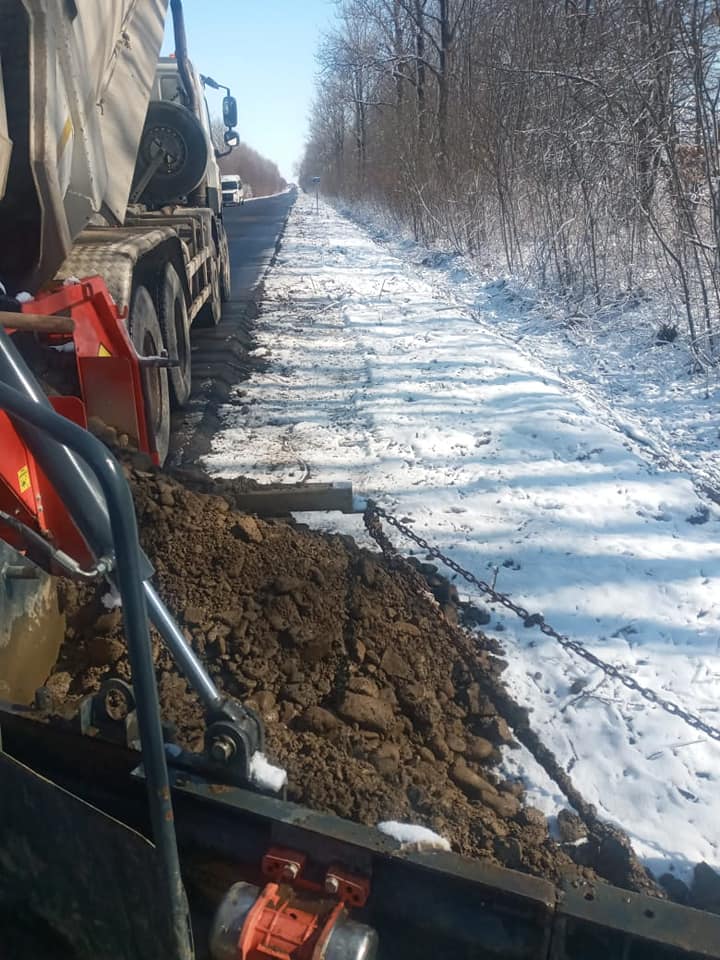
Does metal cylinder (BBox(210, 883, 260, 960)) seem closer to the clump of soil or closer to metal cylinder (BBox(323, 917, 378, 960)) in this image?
metal cylinder (BBox(323, 917, 378, 960))

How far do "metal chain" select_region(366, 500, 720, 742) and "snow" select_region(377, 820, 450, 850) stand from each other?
1440 mm

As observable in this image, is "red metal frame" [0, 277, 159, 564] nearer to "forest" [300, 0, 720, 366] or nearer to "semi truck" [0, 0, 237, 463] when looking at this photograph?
"semi truck" [0, 0, 237, 463]

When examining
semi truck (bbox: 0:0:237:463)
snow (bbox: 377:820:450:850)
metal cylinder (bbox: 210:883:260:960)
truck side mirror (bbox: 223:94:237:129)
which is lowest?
metal cylinder (bbox: 210:883:260:960)

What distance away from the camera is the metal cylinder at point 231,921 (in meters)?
1.61

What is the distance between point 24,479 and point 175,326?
13.8 feet

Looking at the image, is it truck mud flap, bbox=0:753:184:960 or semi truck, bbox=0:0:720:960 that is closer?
semi truck, bbox=0:0:720:960

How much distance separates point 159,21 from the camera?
588cm

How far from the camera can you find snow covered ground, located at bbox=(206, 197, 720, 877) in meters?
2.76

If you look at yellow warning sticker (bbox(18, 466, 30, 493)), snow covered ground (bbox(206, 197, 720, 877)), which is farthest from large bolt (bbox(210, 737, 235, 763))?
snow covered ground (bbox(206, 197, 720, 877))

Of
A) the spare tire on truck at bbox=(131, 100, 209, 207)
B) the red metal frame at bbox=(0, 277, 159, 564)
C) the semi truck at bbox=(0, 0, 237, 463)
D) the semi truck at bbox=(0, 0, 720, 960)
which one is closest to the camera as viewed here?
the semi truck at bbox=(0, 0, 720, 960)

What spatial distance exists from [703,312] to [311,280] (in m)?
7.79

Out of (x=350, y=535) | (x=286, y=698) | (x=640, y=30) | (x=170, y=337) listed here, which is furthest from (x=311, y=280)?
(x=286, y=698)

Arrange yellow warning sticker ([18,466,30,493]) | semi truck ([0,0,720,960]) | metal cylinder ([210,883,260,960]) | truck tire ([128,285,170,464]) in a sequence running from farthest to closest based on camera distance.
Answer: truck tire ([128,285,170,464]) < yellow warning sticker ([18,466,30,493]) < metal cylinder ([210,883,260,960]) < semi truck ([0,0,720,960])

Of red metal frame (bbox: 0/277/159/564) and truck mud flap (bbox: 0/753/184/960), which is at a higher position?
red metal frame (bbox: 0/277/159/564)
